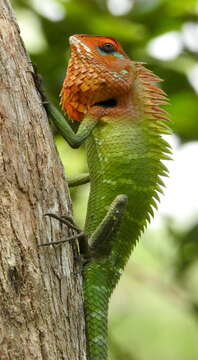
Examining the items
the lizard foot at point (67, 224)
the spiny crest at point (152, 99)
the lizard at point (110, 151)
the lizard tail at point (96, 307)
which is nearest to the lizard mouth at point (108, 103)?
the lizard at point (110, 151)

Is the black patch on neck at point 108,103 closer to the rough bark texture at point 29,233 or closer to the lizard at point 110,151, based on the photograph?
the lizard at point 110,151

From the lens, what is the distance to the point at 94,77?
4.40 m

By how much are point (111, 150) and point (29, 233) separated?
47.6 inches

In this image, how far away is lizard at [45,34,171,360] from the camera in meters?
3.89

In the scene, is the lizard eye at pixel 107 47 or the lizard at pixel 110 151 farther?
the lizard eye at pixel 107 47

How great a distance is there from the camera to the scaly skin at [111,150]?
12.8 ft

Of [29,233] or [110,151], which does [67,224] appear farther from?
[110,151]

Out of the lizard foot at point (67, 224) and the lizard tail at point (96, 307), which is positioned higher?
the lizard foot at point (67, 224)

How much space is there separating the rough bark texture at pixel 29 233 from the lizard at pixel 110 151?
0.43 m

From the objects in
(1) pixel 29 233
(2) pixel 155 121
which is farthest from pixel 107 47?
Result: (1) pixel 29 233

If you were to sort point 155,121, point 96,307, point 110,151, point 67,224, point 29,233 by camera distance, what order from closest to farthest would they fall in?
point 29,233 → point 67,224 → point 96,307 → point 110,151 → point 155,121

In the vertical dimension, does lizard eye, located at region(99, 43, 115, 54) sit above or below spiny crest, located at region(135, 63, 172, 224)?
above

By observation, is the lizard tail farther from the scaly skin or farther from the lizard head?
the lizard head

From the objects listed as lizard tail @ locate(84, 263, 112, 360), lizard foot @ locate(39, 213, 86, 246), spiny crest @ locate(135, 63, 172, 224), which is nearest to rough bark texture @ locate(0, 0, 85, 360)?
lizard foot @ locate(39, 213, 86, 246)
